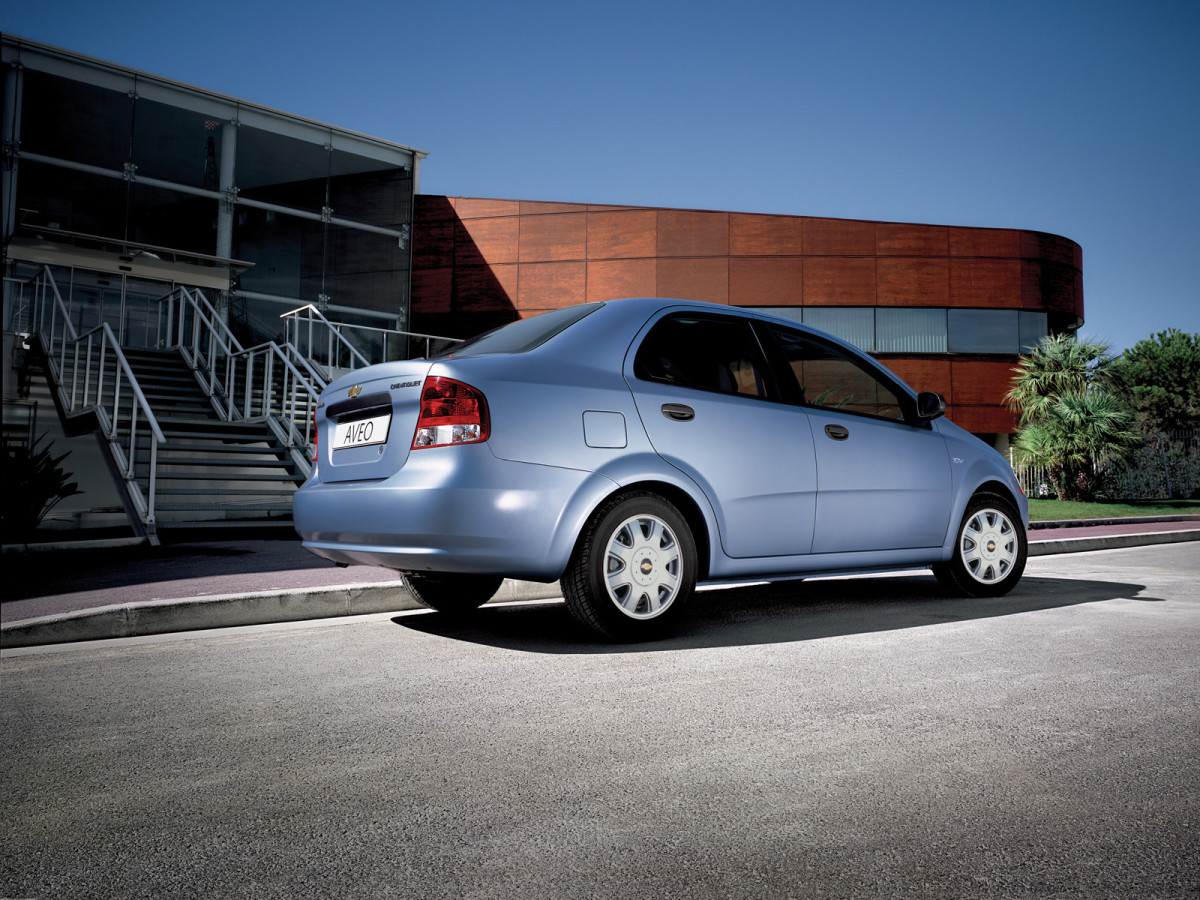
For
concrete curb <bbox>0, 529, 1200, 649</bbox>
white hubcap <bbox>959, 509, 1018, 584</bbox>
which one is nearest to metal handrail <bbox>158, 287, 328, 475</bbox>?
concrete curb <bbox>0, 529, 1200, 649</bbox>

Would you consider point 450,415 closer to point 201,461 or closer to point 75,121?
point 201,461

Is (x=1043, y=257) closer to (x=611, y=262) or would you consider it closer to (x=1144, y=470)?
(x=1144, y=470)

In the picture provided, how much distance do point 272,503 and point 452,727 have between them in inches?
333

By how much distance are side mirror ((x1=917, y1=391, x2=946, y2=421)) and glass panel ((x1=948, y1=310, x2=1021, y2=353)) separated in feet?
73.8

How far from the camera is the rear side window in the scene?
4797 millimetres

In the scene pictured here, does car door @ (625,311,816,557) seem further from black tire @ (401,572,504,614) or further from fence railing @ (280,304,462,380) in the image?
fence railing @ (280,304,462,380)

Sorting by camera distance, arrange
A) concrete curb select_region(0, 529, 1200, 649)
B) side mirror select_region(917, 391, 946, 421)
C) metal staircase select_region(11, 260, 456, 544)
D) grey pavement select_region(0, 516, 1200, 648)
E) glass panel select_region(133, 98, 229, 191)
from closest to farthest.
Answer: concrete curb select_region(0, 529, 1200, 649)
grey pavement select_region(0, 516, 1200, 648)
side mirror select_region(917, 391, 946, 421)
metal staircase select_region(11, 260, 456, 544)
glass panel select_region(133, 98, 229, 191)

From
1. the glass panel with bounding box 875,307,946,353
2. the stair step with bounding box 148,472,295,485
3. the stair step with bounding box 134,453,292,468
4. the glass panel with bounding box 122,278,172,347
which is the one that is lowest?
the stair step with bounding box 148,472,295,485

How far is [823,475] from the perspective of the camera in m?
5.30

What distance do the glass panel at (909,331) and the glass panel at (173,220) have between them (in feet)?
57.4

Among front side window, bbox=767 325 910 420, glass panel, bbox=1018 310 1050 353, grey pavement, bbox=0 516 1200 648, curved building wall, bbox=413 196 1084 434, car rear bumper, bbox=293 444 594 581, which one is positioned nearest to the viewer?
car rear bumper, bbox=293 444 594 581

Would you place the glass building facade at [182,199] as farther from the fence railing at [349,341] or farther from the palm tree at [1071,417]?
the palm tree at [1071,417]

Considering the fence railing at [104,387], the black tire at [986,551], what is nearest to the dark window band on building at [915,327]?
the fence railing at [104,387]

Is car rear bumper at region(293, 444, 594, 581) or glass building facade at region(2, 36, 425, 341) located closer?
car rear bumper at region(293, 444, 594, 581)
